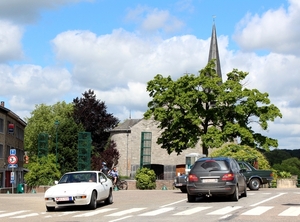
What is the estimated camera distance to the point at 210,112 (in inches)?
2064

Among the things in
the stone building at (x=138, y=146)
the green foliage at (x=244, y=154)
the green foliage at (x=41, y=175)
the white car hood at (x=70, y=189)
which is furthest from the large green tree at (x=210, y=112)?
the white car hood at (x=70, y=189)

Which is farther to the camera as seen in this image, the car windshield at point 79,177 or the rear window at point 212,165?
the rear window at point 212,165

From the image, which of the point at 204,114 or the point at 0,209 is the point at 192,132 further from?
the point at 0,209

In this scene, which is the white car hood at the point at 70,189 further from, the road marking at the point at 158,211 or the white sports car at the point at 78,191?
the road marking at the point at 158,211

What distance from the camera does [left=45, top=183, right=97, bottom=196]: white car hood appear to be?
1972 cm

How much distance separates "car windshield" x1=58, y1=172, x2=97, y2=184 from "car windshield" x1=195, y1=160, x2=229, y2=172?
12.5ft

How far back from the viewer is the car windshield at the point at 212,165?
21544mm

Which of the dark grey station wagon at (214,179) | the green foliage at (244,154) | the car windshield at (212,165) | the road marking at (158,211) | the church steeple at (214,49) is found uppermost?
the church steeple at (214,49)

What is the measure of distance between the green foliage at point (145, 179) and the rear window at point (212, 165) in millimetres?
19603

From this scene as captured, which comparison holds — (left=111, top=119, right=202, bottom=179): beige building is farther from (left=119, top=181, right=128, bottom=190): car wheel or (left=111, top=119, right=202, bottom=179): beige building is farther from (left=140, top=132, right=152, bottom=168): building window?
(left=119, top=181, right=128, bottom=190): car wheel

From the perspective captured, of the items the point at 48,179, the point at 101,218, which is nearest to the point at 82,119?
the point at 48,179

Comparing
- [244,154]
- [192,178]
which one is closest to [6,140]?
[244,154]

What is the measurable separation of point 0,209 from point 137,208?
5293 mm

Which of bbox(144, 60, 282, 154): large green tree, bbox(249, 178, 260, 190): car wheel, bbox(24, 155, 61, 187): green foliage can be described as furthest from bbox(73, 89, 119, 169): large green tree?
bbox(249, 178, 260, 190): car wheel
